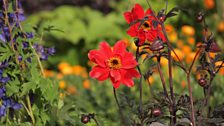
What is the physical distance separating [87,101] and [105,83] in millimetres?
320

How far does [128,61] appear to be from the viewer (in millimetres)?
2559

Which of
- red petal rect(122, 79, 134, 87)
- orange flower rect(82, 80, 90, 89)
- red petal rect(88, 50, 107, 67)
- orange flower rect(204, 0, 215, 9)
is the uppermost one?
orange flower rect(204, 0, 215, 9)

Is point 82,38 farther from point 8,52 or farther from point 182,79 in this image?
point 8,52

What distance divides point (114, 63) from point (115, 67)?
0.02 m

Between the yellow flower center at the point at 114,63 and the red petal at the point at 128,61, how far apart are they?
2cm

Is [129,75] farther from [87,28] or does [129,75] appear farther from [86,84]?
[87,28]

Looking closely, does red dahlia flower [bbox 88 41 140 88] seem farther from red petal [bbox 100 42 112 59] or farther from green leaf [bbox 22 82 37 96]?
green leaf [bbox 22 82 37 96]

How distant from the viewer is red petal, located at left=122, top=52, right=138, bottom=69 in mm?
2539

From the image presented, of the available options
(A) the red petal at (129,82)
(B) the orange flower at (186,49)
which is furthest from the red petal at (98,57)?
(B) the orange flower at (186,49)

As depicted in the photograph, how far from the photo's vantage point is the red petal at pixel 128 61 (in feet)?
8.33

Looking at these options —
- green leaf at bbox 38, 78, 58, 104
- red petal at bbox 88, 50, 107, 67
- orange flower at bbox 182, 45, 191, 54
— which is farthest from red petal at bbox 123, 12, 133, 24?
orange flower at bbox 182, 45, 191, 54

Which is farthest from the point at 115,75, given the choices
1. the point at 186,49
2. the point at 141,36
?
the point at 186,49

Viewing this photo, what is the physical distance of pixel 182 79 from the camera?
15.4 ft

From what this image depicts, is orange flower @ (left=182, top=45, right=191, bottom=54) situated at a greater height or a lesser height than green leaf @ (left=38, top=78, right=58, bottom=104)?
greater
